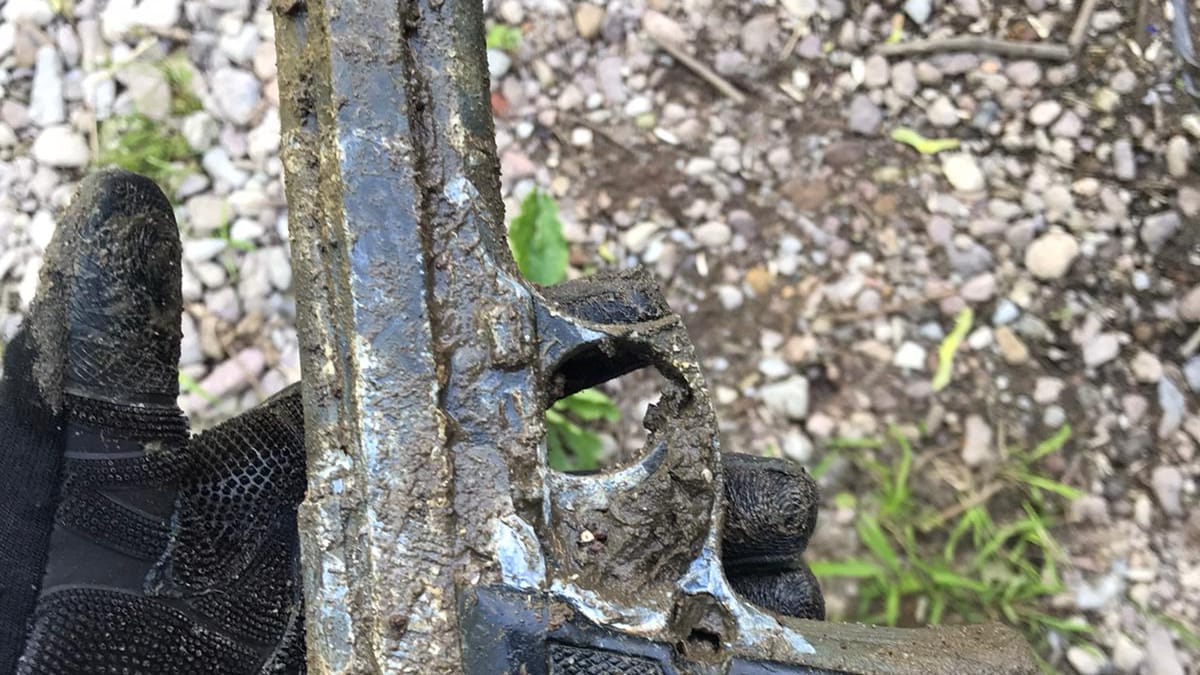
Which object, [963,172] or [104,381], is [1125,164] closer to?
[963,172]

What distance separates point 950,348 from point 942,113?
0.59 m

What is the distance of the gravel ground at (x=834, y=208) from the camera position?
2.32 metres

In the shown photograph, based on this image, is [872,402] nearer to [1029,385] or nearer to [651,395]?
[1029,385]

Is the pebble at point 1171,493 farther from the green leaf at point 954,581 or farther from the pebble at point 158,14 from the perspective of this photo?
the pebble at point 158,14

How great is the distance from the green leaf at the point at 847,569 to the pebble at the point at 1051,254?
2.66 ft

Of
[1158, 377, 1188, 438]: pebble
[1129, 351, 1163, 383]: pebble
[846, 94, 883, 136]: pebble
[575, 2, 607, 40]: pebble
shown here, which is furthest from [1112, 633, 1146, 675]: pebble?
[575, 2, 607, 40]: pebble

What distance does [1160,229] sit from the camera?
2.36m

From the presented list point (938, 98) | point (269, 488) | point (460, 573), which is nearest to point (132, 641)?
point (269, 488)

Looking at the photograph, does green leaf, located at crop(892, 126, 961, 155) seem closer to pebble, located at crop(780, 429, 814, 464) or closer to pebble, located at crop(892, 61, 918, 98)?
pebble, located at crop(892, 61, 918, 98)

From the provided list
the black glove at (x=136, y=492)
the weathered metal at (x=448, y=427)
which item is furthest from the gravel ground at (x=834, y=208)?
the weathered metal at (x=448, y=427)

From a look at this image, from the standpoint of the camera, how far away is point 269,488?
1.68 meters

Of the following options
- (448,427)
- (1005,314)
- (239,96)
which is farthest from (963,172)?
(239,96)

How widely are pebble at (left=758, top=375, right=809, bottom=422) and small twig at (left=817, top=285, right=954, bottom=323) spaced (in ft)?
0.58

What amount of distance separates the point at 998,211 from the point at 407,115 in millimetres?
1636
